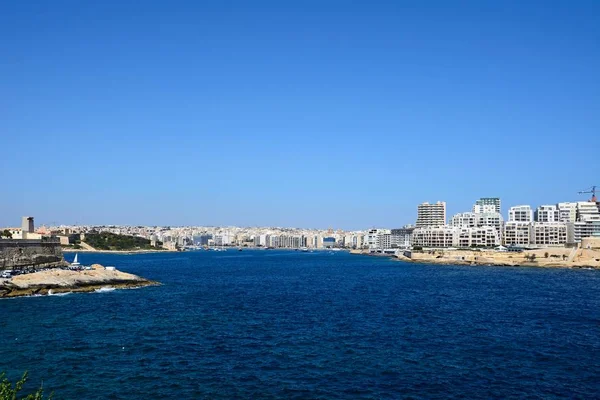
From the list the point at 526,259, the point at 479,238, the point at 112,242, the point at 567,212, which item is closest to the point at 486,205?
the point at 567,212

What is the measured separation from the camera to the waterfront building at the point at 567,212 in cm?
14312

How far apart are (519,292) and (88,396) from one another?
129 ft

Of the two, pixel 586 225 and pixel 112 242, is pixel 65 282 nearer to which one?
pixel 586 225

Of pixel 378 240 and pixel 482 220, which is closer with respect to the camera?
pixel 482 220

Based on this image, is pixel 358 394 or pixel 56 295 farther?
pixel 56 295

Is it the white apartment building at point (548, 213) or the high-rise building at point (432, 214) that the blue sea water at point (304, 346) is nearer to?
the white apartment building at point (548, 213)

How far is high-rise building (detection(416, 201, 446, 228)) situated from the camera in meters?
178

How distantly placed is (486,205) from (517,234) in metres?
51.4

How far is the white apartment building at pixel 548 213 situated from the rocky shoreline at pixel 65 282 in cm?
12903

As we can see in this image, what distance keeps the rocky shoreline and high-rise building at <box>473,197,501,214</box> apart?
146199mm

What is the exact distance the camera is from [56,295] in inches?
1651

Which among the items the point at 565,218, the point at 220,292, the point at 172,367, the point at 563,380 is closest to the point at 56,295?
the point at 220,292

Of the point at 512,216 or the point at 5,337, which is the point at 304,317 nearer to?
the point at 5,337

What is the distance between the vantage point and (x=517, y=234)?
429 ft
